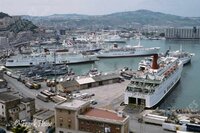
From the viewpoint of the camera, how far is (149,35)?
3467 inches

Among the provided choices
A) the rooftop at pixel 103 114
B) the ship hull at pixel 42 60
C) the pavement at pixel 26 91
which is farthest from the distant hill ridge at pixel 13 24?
the rooftop at pixel 103 114

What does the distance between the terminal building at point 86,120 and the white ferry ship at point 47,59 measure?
25.4 m

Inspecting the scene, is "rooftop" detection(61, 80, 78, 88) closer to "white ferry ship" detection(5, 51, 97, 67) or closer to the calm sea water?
the calm sea water

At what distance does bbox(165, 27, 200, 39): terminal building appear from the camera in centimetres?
7745

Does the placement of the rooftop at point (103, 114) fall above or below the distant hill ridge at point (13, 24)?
below

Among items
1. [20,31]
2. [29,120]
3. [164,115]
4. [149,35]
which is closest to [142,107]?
[164,115]

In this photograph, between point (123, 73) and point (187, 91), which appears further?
point (123, 73)

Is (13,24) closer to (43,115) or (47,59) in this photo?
(47,59)

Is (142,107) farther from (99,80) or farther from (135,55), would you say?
(135,55)

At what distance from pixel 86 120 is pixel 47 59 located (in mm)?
28014

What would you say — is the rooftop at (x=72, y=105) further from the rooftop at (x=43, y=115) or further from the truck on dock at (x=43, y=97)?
the truck on dock at (x=43, y=97)

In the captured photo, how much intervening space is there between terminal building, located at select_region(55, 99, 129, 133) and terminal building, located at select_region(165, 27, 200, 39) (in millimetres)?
67753

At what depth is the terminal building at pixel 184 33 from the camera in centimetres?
7745

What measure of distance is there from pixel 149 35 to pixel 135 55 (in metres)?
41.8
